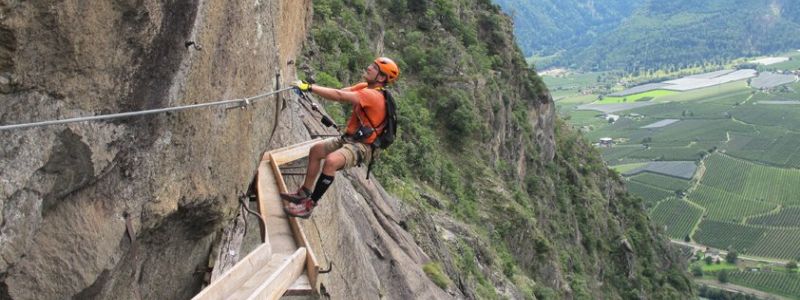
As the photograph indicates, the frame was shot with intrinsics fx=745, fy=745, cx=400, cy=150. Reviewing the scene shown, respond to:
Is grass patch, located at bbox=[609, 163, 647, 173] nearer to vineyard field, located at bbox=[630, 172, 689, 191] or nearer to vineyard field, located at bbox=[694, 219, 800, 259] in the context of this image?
vineyard field, located at bbox=[630, 172, 689, 191]

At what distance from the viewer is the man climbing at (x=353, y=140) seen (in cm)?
826

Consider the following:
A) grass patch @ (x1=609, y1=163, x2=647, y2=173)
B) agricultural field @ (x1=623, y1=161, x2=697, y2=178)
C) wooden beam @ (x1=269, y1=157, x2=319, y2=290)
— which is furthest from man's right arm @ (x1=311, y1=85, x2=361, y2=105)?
grass patch @ (x1=609, y1=163, x2=647, y2=173)

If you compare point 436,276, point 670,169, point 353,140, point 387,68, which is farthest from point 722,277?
point 387,68

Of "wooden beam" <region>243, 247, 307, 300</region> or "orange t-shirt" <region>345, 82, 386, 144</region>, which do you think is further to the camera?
"orange t-shirt" <region>345, 82, 386, 144</region>

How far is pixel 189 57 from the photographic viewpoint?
5.52 meters

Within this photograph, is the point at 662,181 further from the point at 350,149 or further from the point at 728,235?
the point at 350,149

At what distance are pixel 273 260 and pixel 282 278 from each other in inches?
29.2

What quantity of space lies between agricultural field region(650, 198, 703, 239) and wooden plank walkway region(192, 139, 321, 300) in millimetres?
105839

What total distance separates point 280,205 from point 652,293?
43.8m

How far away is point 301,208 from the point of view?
8.38m

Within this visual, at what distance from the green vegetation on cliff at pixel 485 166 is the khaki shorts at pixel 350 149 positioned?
6642 millimetres

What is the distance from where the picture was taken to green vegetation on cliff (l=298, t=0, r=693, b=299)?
23.3 meters

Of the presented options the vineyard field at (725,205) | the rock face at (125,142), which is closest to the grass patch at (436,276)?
the rock face at (125,142)

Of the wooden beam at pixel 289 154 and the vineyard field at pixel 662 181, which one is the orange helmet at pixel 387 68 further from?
the vineyard field at pixel 662 181
